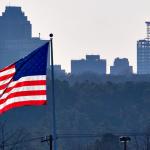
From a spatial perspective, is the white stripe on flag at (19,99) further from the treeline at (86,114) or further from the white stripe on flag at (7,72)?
the treeline at (86,114)

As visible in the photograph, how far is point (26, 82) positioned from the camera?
112ft

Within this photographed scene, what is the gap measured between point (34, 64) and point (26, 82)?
1.97 feet

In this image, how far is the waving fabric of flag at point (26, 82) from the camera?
33.8 metres

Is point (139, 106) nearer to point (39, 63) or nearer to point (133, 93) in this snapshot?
point (133, 93)

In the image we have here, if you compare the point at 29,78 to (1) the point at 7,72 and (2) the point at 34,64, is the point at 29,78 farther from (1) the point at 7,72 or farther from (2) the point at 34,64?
(1) the point at 7,72

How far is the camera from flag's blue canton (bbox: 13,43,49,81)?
33781mm

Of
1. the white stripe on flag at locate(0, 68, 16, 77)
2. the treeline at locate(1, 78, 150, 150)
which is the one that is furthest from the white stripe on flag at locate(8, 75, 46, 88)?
the treeline at locate(1, 78, 150, 150)

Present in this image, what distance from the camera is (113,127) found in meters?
174

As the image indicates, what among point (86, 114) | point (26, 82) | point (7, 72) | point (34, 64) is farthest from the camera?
point (86, 114)

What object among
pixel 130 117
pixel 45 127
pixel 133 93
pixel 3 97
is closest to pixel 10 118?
pixel 45 127

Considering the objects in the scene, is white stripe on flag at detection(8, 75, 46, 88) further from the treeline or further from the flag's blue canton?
the treeline

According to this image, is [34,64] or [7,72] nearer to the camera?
[34,64]

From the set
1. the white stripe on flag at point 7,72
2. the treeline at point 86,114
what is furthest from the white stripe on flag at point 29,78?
the treeline at point 86,114

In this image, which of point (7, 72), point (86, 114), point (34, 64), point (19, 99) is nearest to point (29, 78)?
point (34, 64)
